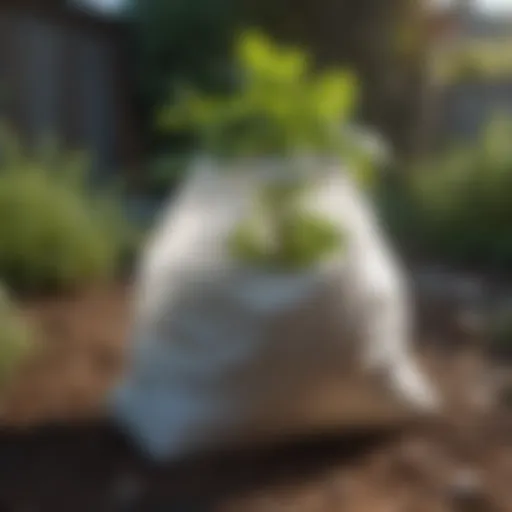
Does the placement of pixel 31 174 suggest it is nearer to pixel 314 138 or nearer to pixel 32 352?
pixel 32 352

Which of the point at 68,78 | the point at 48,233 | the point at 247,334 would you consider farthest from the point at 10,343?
the point at 68,78

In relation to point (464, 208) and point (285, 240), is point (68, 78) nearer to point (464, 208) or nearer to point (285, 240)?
point (464, 208)

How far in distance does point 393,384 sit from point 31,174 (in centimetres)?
181

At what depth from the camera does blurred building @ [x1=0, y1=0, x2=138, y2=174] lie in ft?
16.5

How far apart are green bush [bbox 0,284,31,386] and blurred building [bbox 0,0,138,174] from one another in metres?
2.59

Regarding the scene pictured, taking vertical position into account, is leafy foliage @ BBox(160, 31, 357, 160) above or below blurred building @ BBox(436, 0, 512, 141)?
below

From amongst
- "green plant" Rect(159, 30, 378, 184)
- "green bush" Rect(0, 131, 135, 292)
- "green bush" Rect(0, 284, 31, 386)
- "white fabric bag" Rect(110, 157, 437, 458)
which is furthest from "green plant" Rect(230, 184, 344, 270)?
"green bush" Rect(0, 131, 135, 292)

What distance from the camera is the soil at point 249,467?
1633 mm

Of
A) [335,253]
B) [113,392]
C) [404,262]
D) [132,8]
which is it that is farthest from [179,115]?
[132,8]

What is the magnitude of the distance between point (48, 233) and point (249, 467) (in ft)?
5.39

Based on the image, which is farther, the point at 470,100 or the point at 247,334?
the point at 470,100

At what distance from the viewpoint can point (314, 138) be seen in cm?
190

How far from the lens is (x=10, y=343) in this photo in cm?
218

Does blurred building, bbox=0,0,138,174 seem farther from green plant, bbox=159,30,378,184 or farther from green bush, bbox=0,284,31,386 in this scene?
green plant, bbox=159,30,378,184
